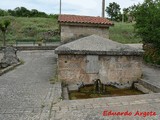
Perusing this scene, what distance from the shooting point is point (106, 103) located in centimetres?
586

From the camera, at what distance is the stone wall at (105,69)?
9.04m

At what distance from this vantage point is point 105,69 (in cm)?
933

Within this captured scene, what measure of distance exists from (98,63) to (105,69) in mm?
425

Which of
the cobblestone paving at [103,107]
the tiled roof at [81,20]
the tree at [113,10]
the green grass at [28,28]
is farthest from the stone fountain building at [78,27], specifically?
the tree at [113,10]

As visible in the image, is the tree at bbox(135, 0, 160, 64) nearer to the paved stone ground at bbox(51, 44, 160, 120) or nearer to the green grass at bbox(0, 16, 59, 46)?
the paved stone ground at bbox(51, 44, 160, 120)

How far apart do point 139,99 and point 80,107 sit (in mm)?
1864

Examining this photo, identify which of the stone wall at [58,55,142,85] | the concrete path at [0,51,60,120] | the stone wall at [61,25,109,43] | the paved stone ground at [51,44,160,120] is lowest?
the concrete path at [0,51,60,120]

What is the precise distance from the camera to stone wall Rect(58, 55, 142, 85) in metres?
9.04

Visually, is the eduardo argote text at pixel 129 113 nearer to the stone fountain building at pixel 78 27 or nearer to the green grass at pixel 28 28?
the stone fountain building at pixel 78 27

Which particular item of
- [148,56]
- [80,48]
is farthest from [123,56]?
[148,56]

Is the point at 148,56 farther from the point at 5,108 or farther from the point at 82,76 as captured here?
the point at 5,108

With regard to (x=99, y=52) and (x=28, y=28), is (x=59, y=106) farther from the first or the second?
(x=28, y=28)

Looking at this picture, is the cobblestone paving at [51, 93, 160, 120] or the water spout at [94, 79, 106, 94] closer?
the cobblestone paving at [51, 93, 160, 120]

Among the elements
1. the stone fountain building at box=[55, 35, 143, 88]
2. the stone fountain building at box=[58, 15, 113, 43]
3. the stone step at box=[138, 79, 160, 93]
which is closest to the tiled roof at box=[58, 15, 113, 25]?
the stone fountain building at box=[58, 15, 113, 43]
